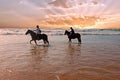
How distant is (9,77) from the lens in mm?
6746

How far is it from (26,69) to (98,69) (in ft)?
9.42

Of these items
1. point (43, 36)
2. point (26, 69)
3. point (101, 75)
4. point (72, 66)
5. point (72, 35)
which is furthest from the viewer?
point (72, 35)

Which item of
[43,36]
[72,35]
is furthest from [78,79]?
[72,35]

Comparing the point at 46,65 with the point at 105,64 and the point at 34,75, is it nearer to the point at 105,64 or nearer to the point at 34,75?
the point at 34,75

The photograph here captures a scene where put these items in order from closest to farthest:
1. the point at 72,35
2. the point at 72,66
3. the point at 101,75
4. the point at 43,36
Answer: the point at 101,75 → the point at 72,66 → the point at 43,36 → the point at 72,35

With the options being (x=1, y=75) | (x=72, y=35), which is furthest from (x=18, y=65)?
(x=72, y=35)

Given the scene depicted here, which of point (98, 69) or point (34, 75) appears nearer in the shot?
point (34, 75)

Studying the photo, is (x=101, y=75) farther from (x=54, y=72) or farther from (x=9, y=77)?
(x=9, y=77)

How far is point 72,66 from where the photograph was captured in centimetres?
854

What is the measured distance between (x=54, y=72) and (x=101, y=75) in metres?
1.73

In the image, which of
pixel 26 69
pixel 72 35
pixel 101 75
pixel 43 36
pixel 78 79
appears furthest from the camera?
pixel 72 35

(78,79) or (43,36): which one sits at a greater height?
(43,36)

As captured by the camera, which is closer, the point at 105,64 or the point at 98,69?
the point at 98,69

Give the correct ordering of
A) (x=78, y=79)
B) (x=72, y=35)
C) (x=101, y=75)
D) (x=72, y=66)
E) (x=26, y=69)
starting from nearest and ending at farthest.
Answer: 1. (x=78, y=79)
2. (x=101, y=75)
3. (x=26, y=69)
4. (x=72, y=66)
5. (x=72, y=35)
